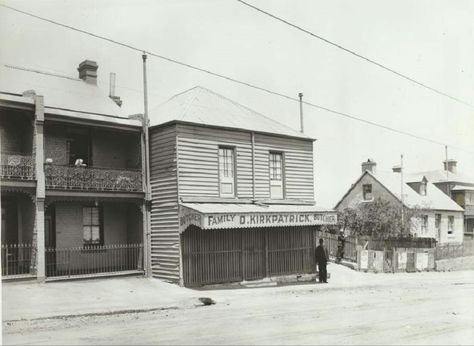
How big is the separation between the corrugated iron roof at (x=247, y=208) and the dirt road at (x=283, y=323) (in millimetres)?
2910

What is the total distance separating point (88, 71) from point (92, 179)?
20.8ft

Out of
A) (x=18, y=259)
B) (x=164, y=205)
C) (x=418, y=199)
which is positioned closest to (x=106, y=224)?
(x=164, y=205)

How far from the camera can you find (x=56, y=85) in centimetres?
2192

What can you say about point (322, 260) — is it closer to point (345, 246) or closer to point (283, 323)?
point (345, 246)

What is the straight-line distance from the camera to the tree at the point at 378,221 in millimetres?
40375

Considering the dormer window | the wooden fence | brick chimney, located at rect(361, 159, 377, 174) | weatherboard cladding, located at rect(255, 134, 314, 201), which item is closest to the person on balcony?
weatherboard cladding, located at rect(255, 134, 314, 201)

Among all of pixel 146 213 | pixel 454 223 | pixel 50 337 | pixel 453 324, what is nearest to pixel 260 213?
pixel 146 213

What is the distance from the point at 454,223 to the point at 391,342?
45.2 metres

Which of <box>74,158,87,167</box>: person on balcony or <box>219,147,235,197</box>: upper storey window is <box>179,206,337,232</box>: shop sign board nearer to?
<box>219,147,235,197</box>: upper storey window

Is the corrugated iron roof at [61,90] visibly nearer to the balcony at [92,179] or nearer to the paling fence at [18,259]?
the balcony at [92,179]

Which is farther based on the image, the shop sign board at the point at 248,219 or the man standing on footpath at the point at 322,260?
the man standing on footpath at the point at 322,260

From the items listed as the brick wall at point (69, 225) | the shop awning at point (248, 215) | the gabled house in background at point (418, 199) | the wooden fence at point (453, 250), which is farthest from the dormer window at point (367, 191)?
the brick wall at point (69, 225)

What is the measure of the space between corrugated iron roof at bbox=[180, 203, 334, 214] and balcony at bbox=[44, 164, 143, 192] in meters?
2.51

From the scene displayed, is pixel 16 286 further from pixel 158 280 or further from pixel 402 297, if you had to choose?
pixel 402 297
